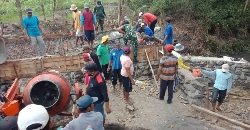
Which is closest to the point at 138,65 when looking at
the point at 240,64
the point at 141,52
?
the point at 141,52

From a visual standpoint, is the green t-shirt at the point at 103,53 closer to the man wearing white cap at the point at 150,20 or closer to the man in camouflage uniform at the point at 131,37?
the man in camouflage uniform at the point at 131,37

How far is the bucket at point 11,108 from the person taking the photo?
282 inches

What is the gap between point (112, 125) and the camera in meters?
8.62

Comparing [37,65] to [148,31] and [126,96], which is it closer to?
A: [126,96]

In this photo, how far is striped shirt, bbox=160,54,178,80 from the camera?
9.18m

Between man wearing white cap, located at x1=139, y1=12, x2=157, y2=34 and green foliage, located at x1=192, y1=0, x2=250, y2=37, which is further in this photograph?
green foliage, located at x1=192, y1=0, x2=250, y2=37

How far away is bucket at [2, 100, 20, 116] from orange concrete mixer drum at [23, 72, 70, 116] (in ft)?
1.89

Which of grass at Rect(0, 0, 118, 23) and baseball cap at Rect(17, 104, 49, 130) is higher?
grass at Rect(0, 0, 118, 23)

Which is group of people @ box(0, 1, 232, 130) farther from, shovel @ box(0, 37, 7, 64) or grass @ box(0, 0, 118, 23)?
grass @ box(0, 0, 118, 23)

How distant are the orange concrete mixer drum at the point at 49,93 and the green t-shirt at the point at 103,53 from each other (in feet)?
6.26

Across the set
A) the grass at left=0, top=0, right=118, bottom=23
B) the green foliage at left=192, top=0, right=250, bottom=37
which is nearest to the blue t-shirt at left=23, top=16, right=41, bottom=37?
the grass at left=0, top=0, right=118, bottom=23

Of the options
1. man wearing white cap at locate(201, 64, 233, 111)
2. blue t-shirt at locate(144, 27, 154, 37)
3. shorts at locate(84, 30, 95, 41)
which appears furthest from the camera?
shorts at locate(84, 30, 95, 41)

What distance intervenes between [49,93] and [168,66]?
2992 millimetres

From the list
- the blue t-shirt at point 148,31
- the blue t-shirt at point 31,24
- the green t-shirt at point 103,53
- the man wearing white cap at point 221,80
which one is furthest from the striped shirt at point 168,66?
the blue t-shirt at point 31,24
